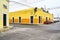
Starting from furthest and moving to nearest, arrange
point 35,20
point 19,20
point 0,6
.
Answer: point 19,20 → point 35,20 → point 0,6

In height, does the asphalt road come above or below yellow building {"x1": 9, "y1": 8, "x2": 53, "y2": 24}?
below

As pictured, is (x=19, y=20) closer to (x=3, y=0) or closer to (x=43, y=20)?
(x=43, y=20)

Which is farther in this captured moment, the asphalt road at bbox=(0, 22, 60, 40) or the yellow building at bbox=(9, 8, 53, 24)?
the yellow building at bbox=(9, 8, 53, 24)

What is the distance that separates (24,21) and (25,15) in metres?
1.87

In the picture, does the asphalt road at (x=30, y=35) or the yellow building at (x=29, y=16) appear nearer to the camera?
the asphalt road at (x=30, y=35)

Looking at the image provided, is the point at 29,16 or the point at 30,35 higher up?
the point at 29,16

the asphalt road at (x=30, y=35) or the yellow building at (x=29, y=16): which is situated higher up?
the yellow building at (x=29, y=16)

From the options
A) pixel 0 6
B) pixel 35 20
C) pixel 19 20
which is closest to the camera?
pixel 0 6

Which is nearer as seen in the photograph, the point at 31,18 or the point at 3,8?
the point at 3,8

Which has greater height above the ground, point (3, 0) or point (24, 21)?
point (3, 0)

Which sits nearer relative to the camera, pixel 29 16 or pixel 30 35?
pixel 30 35

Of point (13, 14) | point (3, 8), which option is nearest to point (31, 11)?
point (13, 14)

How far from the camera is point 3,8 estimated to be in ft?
98.3

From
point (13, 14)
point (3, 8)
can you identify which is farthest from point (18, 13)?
point (3, 8)
